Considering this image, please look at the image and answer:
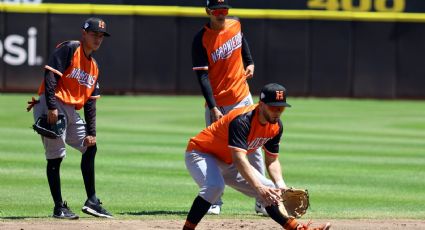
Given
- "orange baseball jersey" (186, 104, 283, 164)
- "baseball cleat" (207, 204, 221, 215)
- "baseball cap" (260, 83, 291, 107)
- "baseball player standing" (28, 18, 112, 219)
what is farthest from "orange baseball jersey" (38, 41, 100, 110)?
"baseball cap" (260, 83, 291, 107)

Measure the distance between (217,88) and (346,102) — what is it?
1600cm

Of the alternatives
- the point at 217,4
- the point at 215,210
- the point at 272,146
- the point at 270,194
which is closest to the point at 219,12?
the point at 217,4

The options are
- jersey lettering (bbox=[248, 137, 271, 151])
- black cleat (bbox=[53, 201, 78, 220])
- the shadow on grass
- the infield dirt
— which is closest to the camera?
jersey lettering (bbox=[248, 137, 271, 151])

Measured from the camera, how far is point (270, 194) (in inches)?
295

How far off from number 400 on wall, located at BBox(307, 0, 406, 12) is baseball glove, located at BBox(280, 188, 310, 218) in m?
17.7

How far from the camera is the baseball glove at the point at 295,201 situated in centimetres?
790

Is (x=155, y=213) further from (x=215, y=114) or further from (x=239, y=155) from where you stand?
(x=239, y=155)

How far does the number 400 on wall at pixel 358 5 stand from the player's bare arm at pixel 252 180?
59.4 ft

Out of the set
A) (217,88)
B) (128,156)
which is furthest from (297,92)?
(217,88)

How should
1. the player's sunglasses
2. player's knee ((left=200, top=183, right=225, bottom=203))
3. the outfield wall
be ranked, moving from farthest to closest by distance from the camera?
the outfield wall
the player's sunglasses
player's knee ((left=200, top=183, right=225, bottom=203))

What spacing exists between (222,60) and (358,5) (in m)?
16.2

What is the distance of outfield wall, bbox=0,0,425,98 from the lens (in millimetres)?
24438

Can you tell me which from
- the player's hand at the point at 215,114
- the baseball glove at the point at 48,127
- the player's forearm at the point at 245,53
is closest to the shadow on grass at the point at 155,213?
the player's hand at the point at 215,114

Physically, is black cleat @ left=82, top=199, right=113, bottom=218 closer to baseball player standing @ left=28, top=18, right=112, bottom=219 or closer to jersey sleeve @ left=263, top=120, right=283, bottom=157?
baseball player standing @ left=28, top=18, right=112, bottom=219
